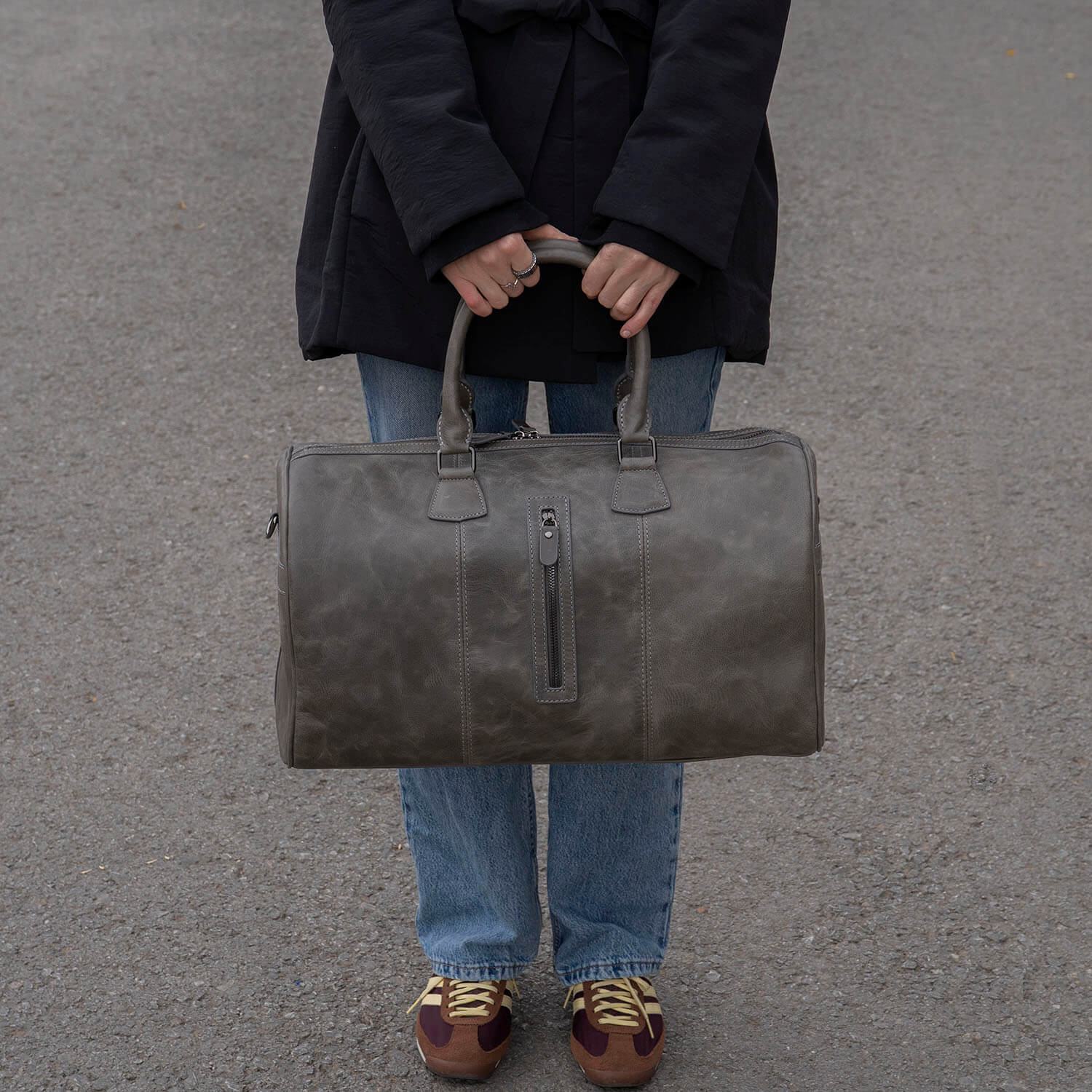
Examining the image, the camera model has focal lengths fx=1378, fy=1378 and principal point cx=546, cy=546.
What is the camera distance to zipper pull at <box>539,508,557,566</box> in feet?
5.58

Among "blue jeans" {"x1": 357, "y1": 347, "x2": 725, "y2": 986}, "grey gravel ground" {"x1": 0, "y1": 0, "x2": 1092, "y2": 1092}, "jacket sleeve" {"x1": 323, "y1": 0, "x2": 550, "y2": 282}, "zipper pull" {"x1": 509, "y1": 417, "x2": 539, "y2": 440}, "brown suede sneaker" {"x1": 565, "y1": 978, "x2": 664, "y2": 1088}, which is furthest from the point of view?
"grey gravel ground" {"x1": 0, "y1": 0, "x2": 1092, "y2": 1092}

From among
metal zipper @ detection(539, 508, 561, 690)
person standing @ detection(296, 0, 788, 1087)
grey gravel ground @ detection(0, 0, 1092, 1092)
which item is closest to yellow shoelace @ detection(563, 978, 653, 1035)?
grey gravel ground @ detection(0, 0, 1092, 1092)

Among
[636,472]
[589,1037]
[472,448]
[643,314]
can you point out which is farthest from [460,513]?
[589,1037]

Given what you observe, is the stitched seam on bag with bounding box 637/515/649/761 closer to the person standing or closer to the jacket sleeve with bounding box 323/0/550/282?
Answer: the person standing

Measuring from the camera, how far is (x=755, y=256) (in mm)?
1858

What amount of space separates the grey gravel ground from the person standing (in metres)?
0.54

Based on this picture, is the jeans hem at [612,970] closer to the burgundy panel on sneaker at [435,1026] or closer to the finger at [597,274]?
the burgundy panel on sneaker at [435,1026]

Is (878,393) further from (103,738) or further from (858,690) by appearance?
(103,738)

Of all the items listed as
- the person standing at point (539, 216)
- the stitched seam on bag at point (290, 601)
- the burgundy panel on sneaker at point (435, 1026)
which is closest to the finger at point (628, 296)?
the person standing at point (539, 216)

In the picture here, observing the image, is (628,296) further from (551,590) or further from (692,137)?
(551,590)

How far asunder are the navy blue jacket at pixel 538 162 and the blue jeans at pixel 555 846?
0.40 feet

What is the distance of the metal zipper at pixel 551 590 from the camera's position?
1701 mm

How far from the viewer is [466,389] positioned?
5.77 feet

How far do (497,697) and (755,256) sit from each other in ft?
2.25
